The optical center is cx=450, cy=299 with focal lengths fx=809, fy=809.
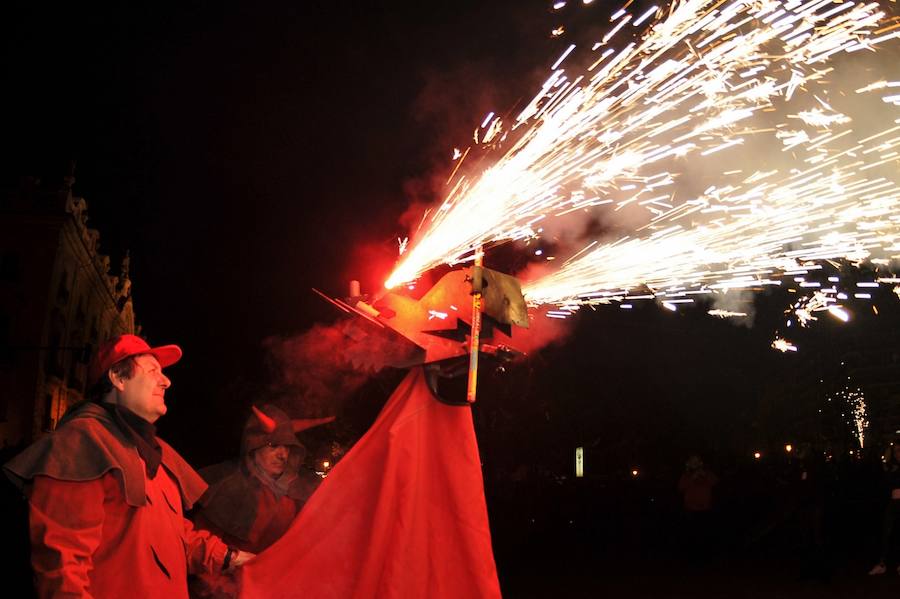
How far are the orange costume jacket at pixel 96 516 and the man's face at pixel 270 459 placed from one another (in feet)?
5.18

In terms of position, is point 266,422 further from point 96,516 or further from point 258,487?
point 96,516

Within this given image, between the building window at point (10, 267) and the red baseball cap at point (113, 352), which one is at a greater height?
the building window at point (10, 267)

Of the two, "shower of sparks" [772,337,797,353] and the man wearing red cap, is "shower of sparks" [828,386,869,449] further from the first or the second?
the man wearing red cap

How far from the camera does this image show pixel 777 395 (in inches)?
928

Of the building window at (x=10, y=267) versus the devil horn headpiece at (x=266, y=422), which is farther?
the building window at (x=10, y=267)

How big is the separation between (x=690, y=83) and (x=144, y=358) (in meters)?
5.00

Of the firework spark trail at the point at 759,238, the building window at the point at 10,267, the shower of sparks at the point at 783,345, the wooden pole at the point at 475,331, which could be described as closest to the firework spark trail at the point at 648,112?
the firework spark trail at the point at 759,238

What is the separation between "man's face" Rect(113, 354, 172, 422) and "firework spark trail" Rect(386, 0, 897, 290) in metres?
2.73

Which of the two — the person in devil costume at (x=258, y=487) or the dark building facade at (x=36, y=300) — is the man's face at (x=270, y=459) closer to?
the person in devil costume at (x=258, y=487)

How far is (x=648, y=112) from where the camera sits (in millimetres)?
6676

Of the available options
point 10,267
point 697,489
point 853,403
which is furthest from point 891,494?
point 10,267

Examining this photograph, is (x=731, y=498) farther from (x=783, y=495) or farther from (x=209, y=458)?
(x=209, y=458)

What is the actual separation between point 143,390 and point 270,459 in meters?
1.80

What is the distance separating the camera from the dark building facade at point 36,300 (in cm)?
3347
